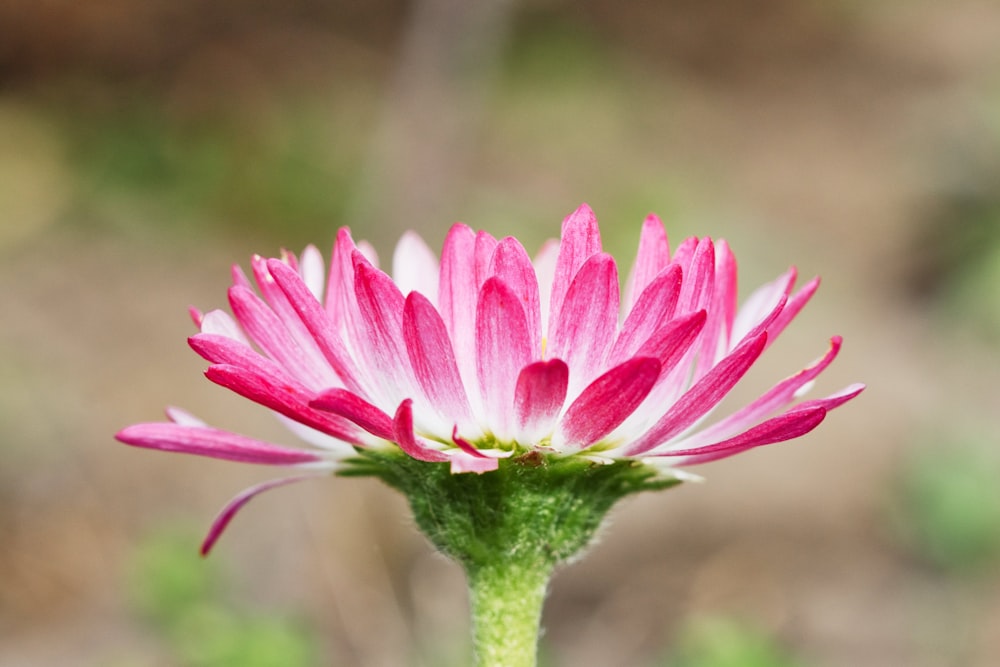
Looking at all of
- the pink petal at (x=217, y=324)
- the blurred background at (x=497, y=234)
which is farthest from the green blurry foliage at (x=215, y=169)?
the pink petal at (x=217, y=324)

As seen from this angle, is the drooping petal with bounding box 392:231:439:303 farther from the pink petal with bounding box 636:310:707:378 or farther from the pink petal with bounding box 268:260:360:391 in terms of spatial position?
the pink petal with bounding box 636:310:707:378

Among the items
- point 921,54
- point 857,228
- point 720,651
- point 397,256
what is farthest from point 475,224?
point 921,54

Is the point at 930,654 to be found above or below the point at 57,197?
below

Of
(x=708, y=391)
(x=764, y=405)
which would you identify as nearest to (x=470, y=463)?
(x=708, y=391)

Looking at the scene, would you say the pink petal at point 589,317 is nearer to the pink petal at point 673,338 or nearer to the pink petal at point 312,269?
the pink petal at point 673,338

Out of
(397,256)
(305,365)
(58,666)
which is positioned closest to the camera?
(305,365)

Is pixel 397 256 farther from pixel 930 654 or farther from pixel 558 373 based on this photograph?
pixel 930 654

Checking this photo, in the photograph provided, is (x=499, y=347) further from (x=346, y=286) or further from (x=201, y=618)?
(x=201, y=618)
